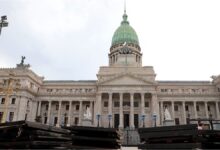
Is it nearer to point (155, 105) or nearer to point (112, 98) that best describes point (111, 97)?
point (112, 98)

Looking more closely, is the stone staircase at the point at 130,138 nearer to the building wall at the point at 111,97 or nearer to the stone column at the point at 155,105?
the building wall at the point at 111,97

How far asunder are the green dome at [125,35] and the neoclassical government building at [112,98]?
16.6 metres

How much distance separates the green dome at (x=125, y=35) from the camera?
78000 mm

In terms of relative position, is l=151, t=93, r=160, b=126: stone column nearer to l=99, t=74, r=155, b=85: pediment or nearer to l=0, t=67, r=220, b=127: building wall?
l=0, t=67, r=220, b=127: building wall

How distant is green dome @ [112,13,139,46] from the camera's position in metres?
78.0

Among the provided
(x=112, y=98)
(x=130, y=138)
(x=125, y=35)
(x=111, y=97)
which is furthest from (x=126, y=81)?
(x=125, y=35)

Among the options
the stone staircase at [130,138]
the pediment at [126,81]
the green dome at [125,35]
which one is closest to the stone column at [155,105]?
the pediment at [126,81]

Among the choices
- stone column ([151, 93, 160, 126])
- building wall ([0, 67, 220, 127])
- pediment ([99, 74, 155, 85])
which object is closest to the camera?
stone column ([151, 93, 160, 126])

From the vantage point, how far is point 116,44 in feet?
256

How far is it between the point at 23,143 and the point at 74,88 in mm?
55331

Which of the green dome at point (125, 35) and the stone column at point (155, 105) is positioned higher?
the green dome at point (125, 35)

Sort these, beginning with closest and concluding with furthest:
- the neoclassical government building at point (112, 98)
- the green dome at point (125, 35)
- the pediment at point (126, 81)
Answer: the neoclassical government building at point (112, 98)
the pediment at point (126, 81)
the green dome at point (125, 35)

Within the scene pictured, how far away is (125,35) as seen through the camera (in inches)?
3105

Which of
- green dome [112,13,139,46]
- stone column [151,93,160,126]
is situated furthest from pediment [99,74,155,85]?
green dome [112,13,139,46]
